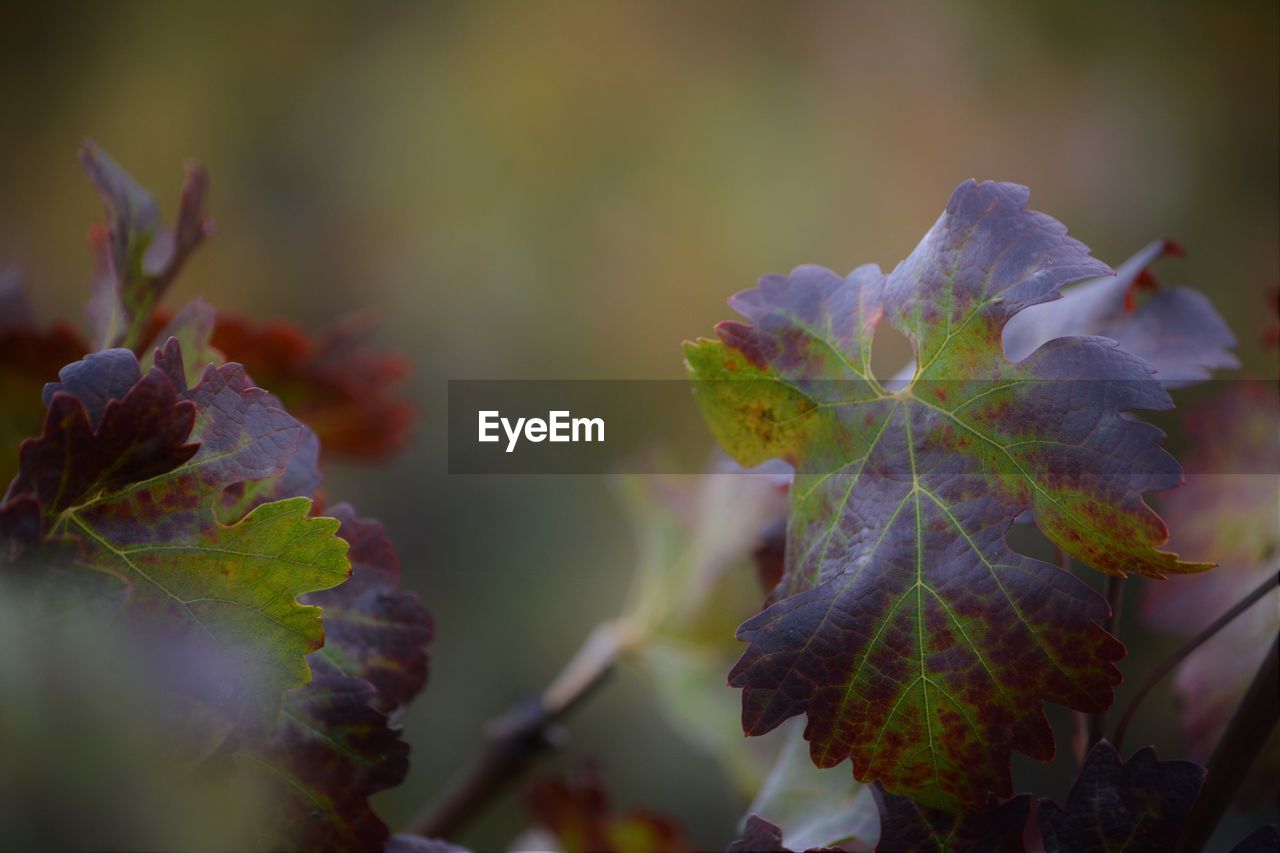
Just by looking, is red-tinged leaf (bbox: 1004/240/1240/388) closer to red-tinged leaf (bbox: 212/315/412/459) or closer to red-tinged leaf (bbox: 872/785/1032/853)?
red-tinged leaf (bbox: 872/785/1032/853)

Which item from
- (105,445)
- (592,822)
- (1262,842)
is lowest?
(592,822)

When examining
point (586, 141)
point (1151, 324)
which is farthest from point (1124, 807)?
point (586, 141)

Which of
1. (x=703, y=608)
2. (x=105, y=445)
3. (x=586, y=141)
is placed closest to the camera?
(x=105, y=445)

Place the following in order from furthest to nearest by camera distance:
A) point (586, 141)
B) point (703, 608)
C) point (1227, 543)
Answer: point (586, 141), point (703, 608), point (1227, 543)

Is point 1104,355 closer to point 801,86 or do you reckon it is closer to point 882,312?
point 882,312

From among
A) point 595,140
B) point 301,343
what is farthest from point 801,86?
point 301,343

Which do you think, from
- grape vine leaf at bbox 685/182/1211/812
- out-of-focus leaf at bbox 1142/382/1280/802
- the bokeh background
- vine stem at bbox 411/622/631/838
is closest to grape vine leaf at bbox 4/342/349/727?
grape vine leaf at bbox 685/182/1211/812

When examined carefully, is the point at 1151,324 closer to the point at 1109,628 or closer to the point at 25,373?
the point at 1109,628
